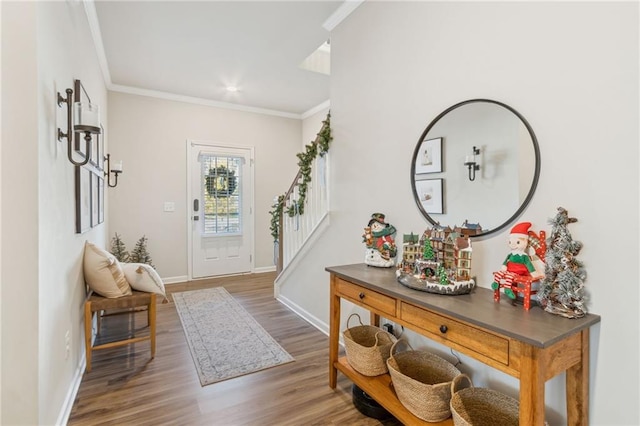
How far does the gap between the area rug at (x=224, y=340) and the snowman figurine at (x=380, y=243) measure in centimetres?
106

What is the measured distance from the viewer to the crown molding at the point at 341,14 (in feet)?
8.21

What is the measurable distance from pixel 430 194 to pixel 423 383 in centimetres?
105

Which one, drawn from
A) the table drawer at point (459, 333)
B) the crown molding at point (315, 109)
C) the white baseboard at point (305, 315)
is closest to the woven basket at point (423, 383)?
the table drawer at point (459, 333)

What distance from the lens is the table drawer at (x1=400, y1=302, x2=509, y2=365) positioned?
1.15 metres

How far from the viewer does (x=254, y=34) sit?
2.94 meters

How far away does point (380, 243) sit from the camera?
212 centimetres

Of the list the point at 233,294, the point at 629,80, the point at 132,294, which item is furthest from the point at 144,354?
the point at 629,80

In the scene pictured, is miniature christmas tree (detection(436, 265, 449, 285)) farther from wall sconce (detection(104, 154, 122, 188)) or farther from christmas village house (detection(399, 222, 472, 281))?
wall sconce (detection(104, 154, 122, 188))

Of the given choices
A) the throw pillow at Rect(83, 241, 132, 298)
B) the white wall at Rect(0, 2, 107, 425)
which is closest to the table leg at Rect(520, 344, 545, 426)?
the white wall at Rect(0, 2, 107, 425)

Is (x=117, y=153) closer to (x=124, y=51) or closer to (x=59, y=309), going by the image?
(x=124, y=51)

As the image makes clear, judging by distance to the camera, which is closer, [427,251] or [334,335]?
[427,251]

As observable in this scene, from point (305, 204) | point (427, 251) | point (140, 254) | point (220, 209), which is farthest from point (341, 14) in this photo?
point (140, 254)

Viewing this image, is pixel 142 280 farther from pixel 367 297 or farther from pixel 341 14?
pixel 341 14

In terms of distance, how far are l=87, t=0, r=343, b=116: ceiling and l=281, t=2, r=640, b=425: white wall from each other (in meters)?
0.94
